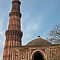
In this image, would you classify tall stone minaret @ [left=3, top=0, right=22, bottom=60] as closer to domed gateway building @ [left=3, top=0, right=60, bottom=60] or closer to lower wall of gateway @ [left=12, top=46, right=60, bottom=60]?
domed gateway building @ [left=3, top=0, right=60, bottom=60]

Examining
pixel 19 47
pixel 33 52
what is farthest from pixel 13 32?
pixel 33 52

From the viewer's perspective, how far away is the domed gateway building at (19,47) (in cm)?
2252

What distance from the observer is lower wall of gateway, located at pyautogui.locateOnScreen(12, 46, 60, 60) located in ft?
73.1

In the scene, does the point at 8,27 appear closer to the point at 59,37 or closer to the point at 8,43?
the point at 8,43

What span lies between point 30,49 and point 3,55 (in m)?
14.6

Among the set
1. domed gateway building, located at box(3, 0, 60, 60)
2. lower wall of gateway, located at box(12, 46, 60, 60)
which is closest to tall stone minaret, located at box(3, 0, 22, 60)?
domed gateway building, located at box(3, 0, 60, 60)

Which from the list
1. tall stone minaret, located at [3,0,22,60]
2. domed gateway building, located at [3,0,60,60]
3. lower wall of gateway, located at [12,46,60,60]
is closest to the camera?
lower wall of gateway, located at [12,46,60,60]

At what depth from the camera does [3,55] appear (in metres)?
35.4

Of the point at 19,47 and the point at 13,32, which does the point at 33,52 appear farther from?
the point at 13,32

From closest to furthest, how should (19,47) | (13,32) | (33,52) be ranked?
(33,52) < (19,47) < (13,32)

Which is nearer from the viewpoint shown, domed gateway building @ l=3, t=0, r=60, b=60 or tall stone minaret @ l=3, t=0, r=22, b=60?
domed gateway building @ l=3, t=0, r=60, b=60

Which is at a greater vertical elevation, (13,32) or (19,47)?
(13,32)

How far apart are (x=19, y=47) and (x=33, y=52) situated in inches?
103

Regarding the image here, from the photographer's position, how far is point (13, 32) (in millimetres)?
37250
